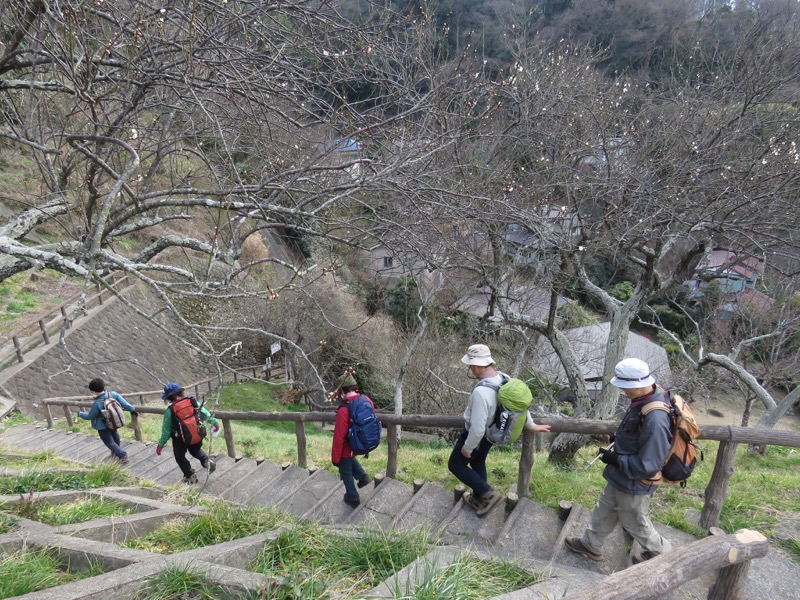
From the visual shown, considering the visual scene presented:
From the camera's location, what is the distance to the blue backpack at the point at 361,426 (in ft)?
14.0

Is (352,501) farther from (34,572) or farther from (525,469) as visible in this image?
(34,572)

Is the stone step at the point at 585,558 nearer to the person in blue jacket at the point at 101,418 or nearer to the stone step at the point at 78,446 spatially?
the person in blue jacket at the point at 101,418

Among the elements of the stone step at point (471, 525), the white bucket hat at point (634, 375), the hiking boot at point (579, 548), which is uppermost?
the white bucket hat at point (634, 375)

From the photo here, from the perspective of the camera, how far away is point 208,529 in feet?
11.1

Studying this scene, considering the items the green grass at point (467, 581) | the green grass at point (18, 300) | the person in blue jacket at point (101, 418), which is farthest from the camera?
the green grass at point (18, 300)

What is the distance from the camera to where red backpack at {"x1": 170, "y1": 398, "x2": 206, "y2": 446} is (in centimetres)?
530

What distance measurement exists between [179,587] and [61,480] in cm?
308

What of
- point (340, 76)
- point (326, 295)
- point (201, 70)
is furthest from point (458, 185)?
point (326, 295)

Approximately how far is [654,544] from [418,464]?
3466 mm

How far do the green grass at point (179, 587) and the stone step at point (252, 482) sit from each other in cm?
290

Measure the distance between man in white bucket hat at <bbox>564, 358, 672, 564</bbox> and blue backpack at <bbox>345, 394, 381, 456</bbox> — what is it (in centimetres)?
194

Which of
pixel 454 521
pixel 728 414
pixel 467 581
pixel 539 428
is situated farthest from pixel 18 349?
pixel 728 414

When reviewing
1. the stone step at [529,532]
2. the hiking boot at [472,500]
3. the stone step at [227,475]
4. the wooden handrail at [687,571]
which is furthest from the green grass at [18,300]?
the wooden handrail at [687,571]

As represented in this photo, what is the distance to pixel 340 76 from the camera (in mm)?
4668
